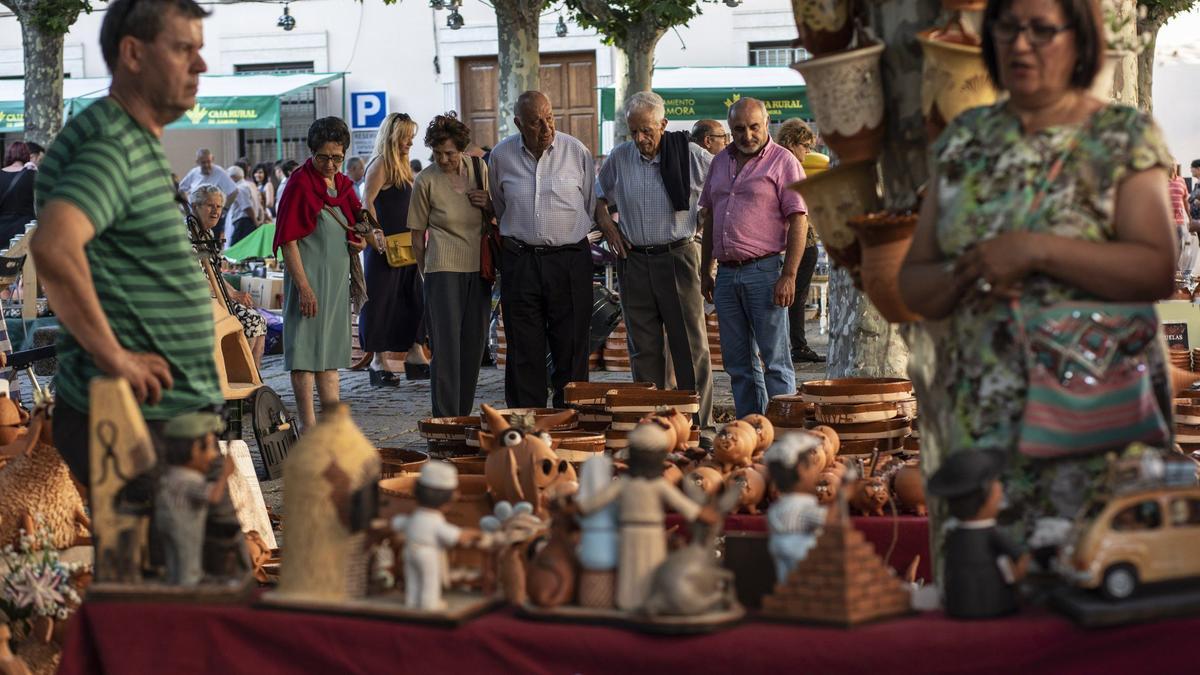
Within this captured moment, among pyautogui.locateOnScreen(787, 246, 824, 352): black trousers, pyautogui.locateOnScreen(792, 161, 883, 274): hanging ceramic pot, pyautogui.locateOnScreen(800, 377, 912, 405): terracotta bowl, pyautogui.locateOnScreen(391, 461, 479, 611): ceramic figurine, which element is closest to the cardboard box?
pyautogui.locateOnScreen(787, 246, 824, 352): black trousers

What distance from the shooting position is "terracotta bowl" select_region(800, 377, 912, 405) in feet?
17.6

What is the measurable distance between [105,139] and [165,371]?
1.52ft

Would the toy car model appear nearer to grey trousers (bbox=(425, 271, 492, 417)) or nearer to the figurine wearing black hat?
the figurine wearing black hat

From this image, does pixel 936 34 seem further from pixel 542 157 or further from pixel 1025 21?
pixel 542 157

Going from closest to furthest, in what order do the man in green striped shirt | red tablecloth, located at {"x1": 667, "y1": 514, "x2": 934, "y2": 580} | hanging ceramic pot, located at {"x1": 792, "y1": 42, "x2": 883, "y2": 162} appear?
the man in green striped shirt < hanging ceramic pot, located at {"x1": 792, "y1": 42, "x2": 883, "y2": 162} < red tablecloth, located at {"x1": 667, "y1": 514, "x2": 934, "y2": 580}

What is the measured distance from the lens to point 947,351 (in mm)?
2770

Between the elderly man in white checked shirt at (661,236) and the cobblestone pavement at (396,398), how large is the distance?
3.51 ft

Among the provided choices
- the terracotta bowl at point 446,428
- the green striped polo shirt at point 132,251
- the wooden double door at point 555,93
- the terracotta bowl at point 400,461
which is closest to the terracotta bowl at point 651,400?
the terracotta bowl at point 446,428

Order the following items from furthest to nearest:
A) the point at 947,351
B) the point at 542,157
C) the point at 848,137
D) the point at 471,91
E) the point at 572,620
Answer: the point at 471,91, the point at 542,157, the point at 848,137, the point at 947,351, the point at 572,620

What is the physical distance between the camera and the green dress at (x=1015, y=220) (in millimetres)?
2506

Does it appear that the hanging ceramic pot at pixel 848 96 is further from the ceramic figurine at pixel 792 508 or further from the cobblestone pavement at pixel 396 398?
the cobblestone pavement at pixel 396 398

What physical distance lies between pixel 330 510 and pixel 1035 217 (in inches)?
50.9

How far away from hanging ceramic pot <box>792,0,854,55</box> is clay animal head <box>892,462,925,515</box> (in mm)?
1487

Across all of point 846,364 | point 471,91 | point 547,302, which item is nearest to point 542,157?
point 547,302
